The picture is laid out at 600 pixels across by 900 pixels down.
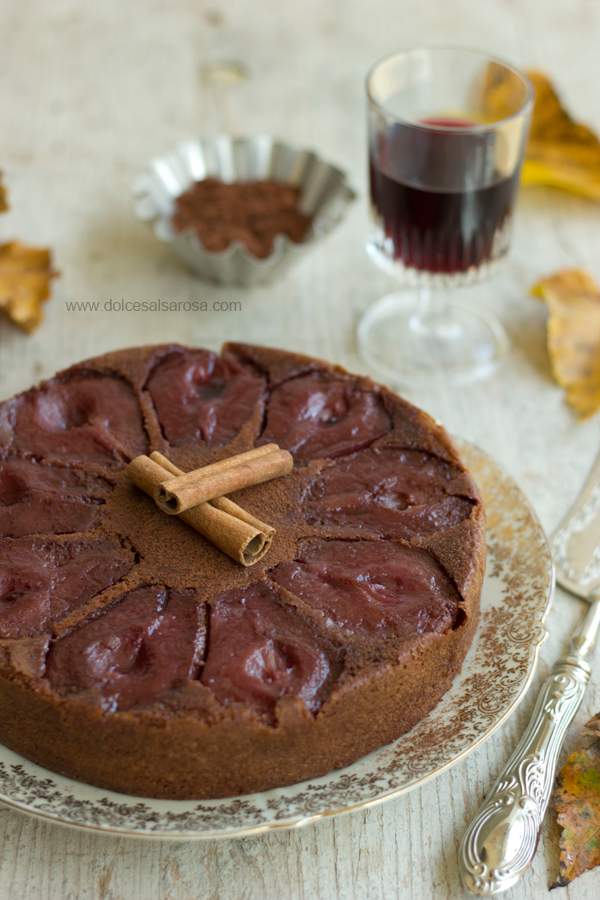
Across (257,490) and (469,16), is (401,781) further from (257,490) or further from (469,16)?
(469,16)

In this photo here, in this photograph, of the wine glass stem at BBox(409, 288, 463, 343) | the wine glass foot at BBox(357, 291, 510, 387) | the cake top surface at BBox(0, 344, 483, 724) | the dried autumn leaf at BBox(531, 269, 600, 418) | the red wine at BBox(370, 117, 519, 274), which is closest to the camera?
the cake top surface at BBox(0, 344, 483, 724)

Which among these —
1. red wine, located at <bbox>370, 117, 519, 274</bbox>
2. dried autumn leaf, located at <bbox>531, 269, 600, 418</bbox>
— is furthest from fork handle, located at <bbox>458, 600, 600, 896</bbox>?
red wine, located at <bbox>370, 117, 519, 274</bbox>

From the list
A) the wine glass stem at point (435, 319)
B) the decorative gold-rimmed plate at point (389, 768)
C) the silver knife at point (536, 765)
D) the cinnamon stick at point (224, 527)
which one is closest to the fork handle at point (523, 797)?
the silver knife at point (536, 765)

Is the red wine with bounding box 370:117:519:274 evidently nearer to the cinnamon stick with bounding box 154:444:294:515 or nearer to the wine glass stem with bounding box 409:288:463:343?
the wine glass stem with bounding box 409:288:463:343

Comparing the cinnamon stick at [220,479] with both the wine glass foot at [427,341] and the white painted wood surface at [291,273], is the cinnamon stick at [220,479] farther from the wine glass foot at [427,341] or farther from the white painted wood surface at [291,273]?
the wine glass foot at [427,341]

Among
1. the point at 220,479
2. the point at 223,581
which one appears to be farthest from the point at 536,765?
the point at 220,479

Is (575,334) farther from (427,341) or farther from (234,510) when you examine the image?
(234,510)
